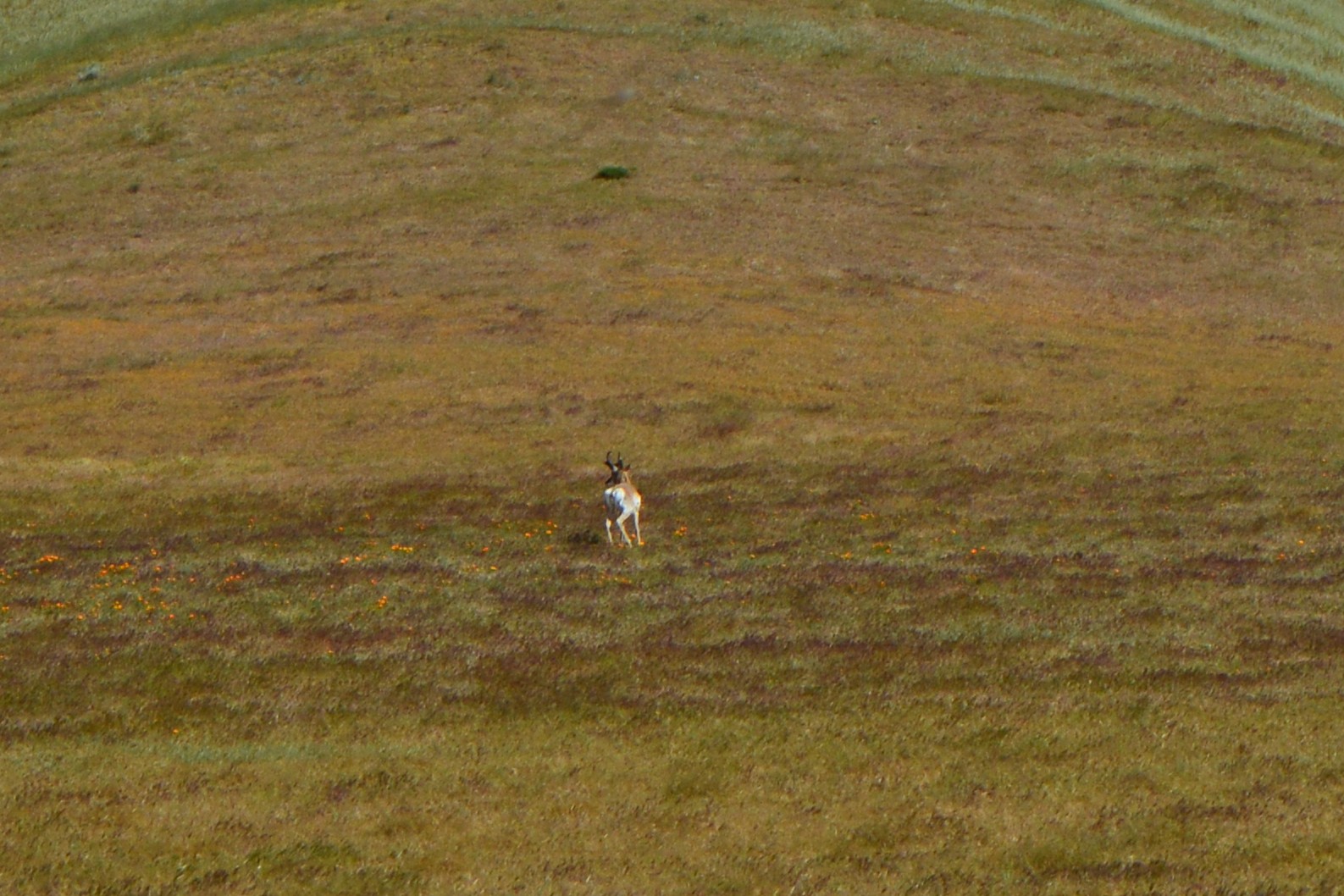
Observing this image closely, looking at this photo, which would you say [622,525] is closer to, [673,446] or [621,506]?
[621,506]

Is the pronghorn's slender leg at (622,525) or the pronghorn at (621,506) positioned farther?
the pronghorn at (621,506)

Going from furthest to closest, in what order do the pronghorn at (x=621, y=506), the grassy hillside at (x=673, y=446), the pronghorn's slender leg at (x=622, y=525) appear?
1. the pronghorn at (x=621, y=506)
2. the pronghorn's slender leg at (x=622, y=525)
3. the grassy hillside at (x=673, y=446)

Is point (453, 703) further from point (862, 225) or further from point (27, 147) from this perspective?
point (27, 147)

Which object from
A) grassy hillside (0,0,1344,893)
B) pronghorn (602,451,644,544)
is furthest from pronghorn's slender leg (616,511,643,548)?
grassy hillside (0,0,1344,893)

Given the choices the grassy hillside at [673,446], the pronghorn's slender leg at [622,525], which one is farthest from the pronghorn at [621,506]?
the grassy hillside at [673,446]

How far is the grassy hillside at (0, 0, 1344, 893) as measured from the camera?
19.5 meters

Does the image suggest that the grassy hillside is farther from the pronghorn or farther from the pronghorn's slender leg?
the pronghorn

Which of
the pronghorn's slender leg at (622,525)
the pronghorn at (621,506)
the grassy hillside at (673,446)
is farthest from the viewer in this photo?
the pronghorn at (621,506)

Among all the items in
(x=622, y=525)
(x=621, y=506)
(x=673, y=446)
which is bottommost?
(x=673, y=446)

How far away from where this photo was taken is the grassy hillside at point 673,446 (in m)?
19.5

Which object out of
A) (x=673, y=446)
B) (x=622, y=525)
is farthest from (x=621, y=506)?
(x=673, y=446)

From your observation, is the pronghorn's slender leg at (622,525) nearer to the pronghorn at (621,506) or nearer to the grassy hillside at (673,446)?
the pronghorn at (621,506)

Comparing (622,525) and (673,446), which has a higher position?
(622,525)

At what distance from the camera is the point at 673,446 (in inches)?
1689
